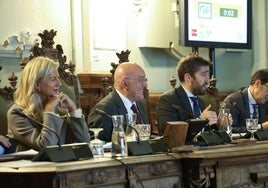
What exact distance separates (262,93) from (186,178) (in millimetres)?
1950

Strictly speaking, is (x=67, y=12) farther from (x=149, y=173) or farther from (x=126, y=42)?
(x=149, y=173)

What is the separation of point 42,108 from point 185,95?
1148mm

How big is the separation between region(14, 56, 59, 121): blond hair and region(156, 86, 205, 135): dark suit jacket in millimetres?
870

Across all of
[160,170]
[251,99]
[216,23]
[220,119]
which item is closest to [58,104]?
[160,170]

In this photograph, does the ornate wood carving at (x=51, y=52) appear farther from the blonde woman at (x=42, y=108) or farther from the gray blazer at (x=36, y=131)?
the gray blazer at (x=36, y=131)

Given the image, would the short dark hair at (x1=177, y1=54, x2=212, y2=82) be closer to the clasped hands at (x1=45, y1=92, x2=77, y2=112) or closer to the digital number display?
the clasped hands at (x1=45, y1=92, x2=77, y2=112)

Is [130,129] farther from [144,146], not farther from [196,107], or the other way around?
[196,107]

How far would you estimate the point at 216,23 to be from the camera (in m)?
5.47

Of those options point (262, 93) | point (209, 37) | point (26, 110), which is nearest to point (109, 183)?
point (26, 110)

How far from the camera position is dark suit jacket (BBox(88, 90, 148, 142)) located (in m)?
3.22

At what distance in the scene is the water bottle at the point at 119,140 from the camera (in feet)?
7.79

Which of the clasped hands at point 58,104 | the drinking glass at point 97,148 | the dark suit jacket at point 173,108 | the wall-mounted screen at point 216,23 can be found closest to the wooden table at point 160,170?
the drinking glass at point 97,148

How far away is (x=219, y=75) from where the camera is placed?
6141 mm

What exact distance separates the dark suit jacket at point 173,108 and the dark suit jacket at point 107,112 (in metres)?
0.30
